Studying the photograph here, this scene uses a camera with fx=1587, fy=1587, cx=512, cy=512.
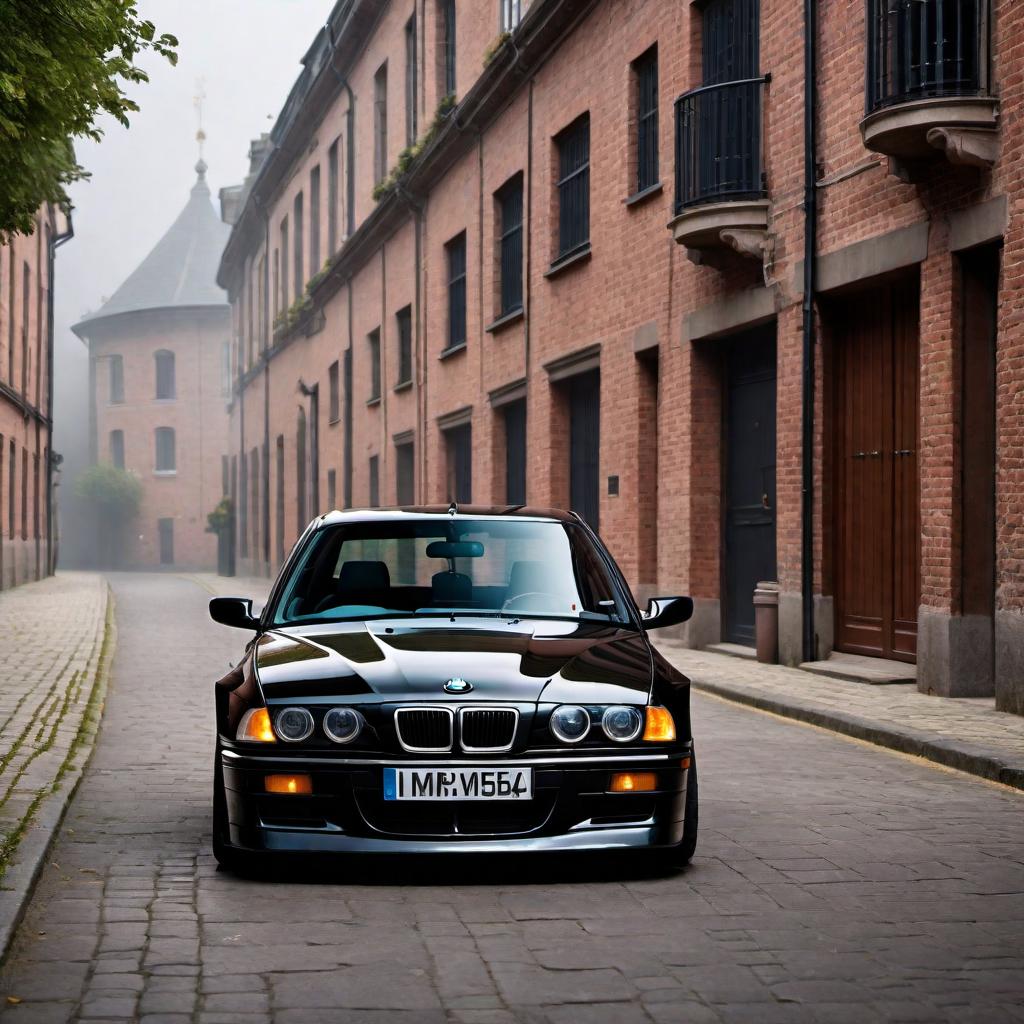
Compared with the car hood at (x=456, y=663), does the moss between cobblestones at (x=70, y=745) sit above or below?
below

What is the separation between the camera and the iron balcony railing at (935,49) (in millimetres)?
11320

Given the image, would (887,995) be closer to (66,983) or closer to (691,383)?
(66,983)

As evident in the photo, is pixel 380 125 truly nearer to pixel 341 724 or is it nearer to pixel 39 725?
pixel 39 725

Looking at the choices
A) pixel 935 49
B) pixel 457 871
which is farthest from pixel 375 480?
pixel 457 871

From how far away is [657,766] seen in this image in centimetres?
552

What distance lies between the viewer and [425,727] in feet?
17.7

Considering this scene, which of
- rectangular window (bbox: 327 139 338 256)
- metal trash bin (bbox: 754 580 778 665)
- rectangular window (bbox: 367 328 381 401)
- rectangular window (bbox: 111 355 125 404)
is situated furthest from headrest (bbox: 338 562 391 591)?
rectangular window (bbox: 111 355 125 404)

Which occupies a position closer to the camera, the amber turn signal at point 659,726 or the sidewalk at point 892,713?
the amber turn signal at point 659,726

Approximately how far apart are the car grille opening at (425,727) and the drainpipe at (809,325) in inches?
366

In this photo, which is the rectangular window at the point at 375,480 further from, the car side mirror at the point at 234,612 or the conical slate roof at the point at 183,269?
the conical slate roof at the point at 183,269

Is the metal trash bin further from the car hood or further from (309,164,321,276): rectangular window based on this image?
(309,164,321,276): rectangular window

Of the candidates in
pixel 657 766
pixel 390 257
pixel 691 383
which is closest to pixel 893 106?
pixel 691 383

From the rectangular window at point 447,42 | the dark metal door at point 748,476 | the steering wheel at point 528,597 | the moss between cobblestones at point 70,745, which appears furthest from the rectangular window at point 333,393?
the steering wheel at point 528,597

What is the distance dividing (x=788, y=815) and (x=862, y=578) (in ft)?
23.2
